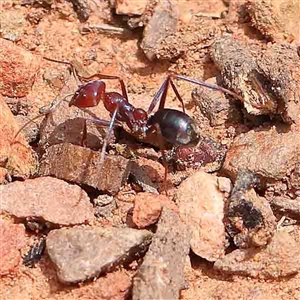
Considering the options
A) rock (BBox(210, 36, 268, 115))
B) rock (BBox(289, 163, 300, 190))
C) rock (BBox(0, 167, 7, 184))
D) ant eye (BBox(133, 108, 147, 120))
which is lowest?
rock (BBox(0, 167, 7, 184))

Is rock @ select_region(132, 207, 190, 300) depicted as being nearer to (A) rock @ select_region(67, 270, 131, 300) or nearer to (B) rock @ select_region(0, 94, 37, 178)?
(A) rock @ select_region(67, 270, 131, 300)

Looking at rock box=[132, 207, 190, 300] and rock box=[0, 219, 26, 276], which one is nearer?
rock box=[132, 207, 190, 300]

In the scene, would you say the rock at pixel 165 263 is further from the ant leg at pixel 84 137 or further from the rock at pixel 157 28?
the rock at pixel 157 28

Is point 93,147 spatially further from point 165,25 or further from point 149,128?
point 165,25

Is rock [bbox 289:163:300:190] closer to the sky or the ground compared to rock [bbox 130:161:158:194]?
closer to the sky

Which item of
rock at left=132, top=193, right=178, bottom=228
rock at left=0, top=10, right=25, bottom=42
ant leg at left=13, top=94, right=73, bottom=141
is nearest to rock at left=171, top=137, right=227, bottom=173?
rock at left=132, top=193, right=178, bottom=228

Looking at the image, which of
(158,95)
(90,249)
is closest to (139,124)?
(158,95)

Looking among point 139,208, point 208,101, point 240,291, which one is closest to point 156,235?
point 139,208

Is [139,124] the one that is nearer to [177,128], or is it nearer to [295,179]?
[177,128]
